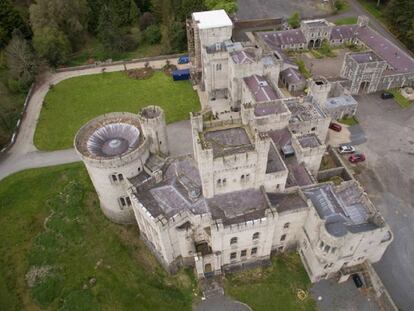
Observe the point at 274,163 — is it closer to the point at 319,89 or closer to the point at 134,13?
the point at 319,89

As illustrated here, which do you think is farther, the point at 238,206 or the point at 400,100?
the point at 400,100

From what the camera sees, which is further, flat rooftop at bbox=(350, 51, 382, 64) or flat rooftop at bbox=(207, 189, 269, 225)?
flat rooftop at bbox=(350, 51, 382, 64)

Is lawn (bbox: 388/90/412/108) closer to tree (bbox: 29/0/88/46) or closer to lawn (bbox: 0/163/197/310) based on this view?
lawn (bbox: 0/163/197/310)

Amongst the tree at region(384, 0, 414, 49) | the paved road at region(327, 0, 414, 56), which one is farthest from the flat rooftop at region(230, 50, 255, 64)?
the paved road at region(327, 0, 414, 56)

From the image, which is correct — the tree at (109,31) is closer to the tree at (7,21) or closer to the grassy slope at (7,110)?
the tree at (7,21)

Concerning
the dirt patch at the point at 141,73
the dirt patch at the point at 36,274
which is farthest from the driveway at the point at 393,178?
the dirt patch at the point at 141,73

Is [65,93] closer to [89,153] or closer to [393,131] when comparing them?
[89,153]

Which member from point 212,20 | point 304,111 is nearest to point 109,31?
point 212,20
